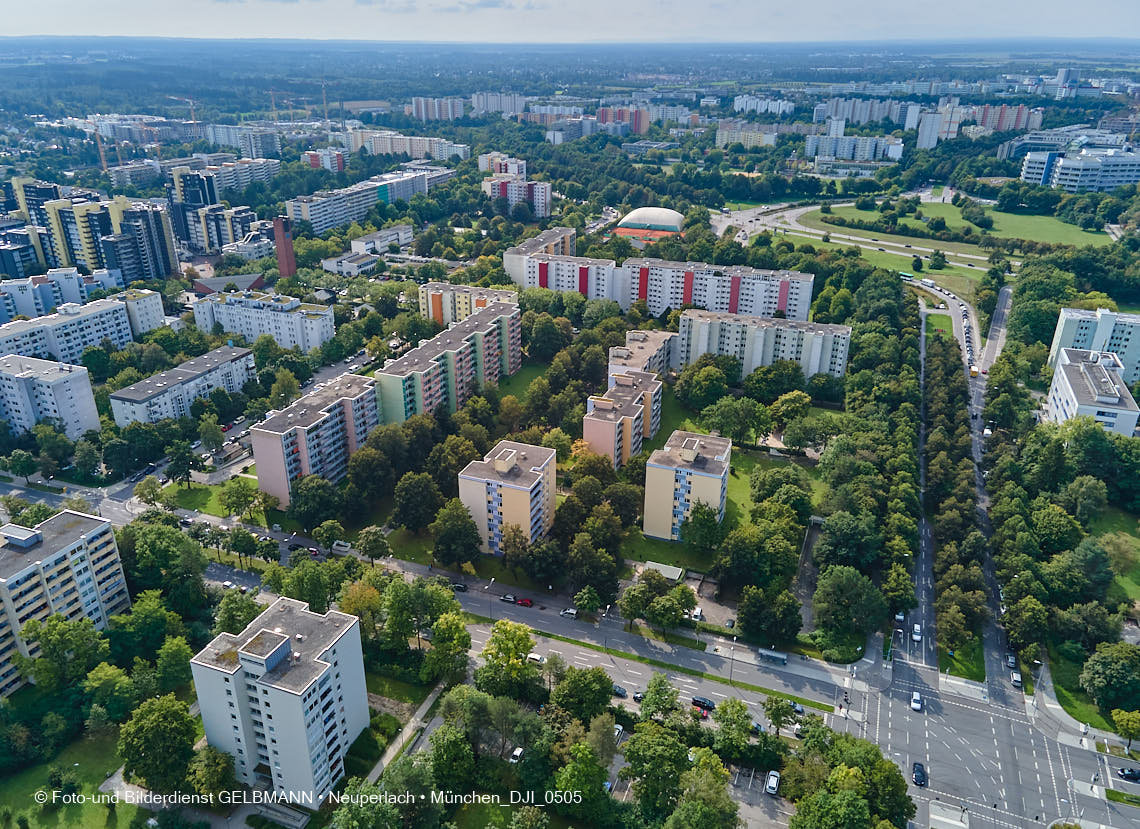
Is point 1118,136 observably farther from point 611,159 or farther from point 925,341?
point 925,341

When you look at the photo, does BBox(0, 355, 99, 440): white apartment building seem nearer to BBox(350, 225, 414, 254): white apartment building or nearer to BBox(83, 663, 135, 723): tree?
BBox(83, 663, 135, 723): tree

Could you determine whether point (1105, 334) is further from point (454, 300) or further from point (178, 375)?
point (178, 375)

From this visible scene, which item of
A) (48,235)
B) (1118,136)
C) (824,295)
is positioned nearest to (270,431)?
(824,295)

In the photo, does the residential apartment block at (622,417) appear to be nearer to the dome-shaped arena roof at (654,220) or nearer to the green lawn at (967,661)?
the green lawn at (967,661)

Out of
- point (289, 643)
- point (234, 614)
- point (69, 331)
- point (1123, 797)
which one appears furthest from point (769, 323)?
point (69, 331)

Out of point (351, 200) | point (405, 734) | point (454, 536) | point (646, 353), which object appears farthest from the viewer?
point (351, 200)
